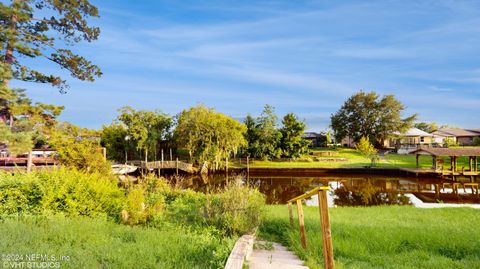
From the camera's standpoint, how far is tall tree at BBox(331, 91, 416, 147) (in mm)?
45531

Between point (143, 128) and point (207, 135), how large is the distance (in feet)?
20.7

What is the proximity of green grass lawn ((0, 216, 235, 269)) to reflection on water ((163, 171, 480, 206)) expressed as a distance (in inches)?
303

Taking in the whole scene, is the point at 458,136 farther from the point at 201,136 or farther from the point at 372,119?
the point at 201,136

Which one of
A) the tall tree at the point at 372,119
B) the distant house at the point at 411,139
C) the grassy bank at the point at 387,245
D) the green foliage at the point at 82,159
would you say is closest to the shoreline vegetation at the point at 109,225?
the grassy bank at the point at 387,245

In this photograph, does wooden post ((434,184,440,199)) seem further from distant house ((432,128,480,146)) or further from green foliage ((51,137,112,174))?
distant house ((432,128,480,146))

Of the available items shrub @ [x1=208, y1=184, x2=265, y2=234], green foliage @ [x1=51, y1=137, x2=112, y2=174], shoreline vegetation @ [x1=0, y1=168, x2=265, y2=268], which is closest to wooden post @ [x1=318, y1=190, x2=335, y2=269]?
shoreline vegetation @ [x1=0, y1=168, x2=265, y2=268]

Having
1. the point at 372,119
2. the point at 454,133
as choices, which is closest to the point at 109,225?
the point at 372,119

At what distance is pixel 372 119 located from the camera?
46.0 metres

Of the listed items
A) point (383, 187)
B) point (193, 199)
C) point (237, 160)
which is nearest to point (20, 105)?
point (193, 199)

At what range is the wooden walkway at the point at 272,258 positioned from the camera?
4.10 meters

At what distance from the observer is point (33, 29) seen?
50.9 feet

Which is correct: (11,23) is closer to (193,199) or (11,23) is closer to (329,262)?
(193,199)

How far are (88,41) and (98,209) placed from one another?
13085 mm

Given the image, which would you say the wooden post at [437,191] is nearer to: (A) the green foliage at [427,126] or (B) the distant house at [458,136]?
(B) the distant house at [458,136]
